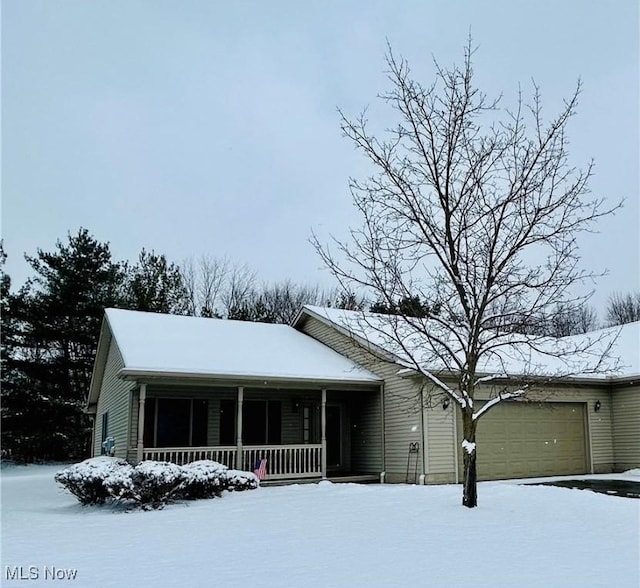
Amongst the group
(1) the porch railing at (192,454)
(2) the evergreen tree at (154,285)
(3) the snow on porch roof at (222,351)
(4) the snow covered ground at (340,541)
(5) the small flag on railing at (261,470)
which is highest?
(2) the evergreen tree at (154,285)

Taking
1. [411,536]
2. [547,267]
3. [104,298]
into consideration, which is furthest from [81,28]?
[104,298]

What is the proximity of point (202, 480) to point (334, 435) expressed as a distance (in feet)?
20.4

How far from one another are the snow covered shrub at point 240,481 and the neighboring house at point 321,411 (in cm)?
113

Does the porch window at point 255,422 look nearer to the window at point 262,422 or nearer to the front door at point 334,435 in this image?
the window at point 262,422

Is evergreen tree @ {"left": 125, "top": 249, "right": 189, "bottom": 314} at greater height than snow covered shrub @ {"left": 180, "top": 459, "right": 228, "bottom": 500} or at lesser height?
greater

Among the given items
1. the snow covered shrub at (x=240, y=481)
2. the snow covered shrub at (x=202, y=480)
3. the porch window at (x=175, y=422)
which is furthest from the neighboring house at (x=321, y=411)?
the snow covered shrub at (x=202, y=480)

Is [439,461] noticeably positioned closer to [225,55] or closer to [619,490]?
[619,490]

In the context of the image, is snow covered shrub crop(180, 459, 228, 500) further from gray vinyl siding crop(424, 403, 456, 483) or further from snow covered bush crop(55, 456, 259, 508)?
gray vinyl siding crop(424, 403, 456, 483)

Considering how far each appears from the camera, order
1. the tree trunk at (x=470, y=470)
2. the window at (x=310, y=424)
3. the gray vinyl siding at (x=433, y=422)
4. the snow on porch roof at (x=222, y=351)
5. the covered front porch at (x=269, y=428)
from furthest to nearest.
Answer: the window at (x=310, y=424), the covered front porch at (x=269, y=428), the gray vinyl siding at (x=433, y=422), the snow on porch roof at (x=222, y=351), the tree trunk at (x=470, y=470)

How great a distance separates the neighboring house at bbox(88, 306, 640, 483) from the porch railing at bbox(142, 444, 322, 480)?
0.04 metres

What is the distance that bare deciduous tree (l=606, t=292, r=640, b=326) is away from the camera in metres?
44.0

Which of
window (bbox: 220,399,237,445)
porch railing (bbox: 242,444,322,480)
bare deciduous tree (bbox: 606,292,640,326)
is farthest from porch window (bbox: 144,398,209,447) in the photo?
bare deciduous tree (bbox: 606,292,640,326)

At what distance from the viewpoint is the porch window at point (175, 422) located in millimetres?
15062

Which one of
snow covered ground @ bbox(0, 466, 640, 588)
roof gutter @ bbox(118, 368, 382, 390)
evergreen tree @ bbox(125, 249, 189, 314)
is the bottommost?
snow covered ground @ bbox(0, 466, 640, 588)
